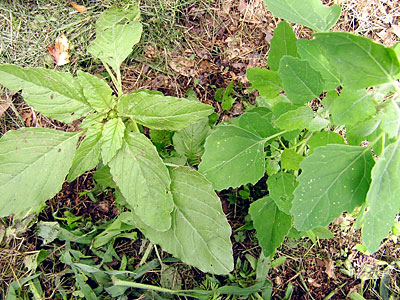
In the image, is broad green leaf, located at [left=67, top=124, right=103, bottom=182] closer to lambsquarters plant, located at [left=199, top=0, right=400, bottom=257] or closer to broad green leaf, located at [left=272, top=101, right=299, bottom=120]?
lambsquarters plant, located at [left=199, top=0, right=400, bottom=257]

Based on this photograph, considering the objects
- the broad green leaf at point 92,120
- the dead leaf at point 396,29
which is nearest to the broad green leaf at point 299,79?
the broad green leaf at point 92,120

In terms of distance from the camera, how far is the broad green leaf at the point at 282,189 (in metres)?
1.81

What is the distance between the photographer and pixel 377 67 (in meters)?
1.14

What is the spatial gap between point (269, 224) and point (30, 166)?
1360 mm

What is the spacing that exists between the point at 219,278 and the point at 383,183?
60.0 inches

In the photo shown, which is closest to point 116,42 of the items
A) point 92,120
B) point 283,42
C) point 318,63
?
point 92,120

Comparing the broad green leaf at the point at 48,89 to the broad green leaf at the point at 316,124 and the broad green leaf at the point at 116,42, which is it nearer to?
the broad green leaf at the point at 116,42

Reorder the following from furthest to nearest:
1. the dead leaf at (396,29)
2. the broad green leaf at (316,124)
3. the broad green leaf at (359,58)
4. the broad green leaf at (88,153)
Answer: the dead leaf at (396,29) < the broad green leaf at (88,153) < the broad green leaf at (316,124) < the broad green leaf at (359,58)

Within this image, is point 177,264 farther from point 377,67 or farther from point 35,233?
point 377,67

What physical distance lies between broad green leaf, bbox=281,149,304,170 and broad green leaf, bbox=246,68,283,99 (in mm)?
356

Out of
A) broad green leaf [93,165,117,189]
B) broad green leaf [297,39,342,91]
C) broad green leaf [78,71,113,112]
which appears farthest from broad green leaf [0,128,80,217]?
broad green leaf [297,39,342,91]

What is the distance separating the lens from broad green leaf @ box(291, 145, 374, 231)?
1.42 m

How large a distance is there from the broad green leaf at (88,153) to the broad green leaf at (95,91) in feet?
0.39

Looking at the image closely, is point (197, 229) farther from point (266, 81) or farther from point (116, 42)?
point (116, 42)
